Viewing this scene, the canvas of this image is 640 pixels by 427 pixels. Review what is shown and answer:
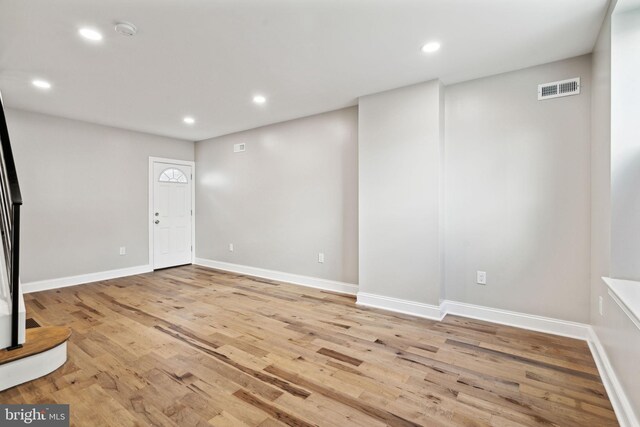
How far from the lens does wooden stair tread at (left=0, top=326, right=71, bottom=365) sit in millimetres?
2020

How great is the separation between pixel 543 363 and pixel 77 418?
3.10 m

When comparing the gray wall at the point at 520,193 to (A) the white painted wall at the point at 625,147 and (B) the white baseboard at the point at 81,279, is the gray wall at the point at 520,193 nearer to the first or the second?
(A) the white painted wall at the point at 625,147

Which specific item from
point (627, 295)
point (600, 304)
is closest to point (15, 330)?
point (627, 295)

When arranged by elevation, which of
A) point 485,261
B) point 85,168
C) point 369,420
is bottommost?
point 369,420

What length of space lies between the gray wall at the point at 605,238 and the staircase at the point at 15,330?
11.7 feet

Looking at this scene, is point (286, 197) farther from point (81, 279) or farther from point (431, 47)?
point (81, 279)

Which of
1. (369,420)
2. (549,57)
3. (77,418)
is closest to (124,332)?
(77,418)

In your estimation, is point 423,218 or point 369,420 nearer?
point 369,420

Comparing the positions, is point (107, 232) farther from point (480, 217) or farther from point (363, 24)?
point (480, 217)

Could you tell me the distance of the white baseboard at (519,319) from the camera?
8.86ft

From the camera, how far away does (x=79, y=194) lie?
466 cm

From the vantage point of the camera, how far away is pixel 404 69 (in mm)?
2926

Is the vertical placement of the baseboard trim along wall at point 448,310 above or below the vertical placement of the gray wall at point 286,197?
below

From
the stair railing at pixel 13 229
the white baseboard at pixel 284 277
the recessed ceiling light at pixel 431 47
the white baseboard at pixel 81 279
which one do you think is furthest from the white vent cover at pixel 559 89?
the white baseboard at pixel 81 279
